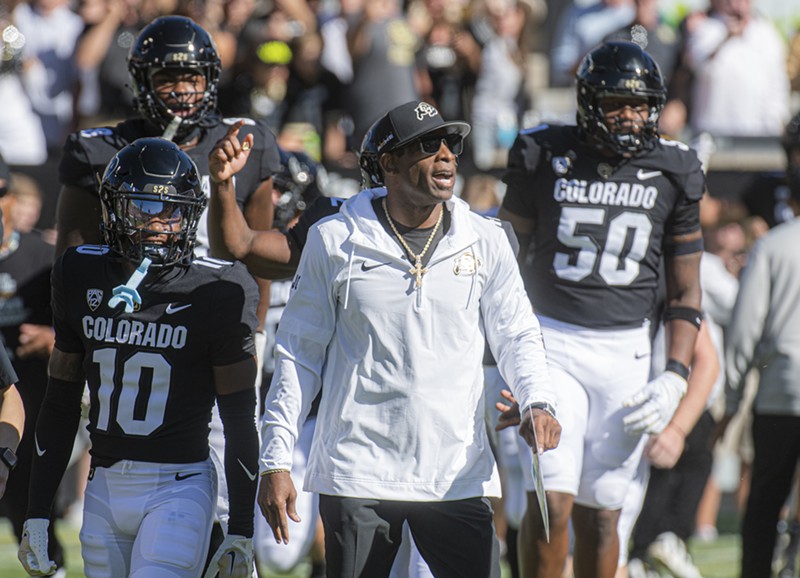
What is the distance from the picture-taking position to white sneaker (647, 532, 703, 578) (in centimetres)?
709

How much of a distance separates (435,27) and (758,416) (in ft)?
17.1

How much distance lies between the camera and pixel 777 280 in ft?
20.1

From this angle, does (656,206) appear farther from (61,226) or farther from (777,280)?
(61,226)

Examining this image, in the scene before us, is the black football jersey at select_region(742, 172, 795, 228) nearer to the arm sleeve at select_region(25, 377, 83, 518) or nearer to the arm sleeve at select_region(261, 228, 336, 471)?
the arm sleeve at select_region(261, 228, 336, 471)

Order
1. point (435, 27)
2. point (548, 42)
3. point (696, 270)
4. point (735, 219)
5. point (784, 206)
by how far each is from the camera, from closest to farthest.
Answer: point (696, 270) → point (784, 206) → point (735, 219) → point (435, 27) → point (548, 42)

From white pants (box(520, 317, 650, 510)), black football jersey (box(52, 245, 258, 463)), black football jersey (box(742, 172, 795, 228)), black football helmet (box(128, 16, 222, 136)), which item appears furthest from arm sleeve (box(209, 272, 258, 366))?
black football jersey (box(742, 172, 795, 228))

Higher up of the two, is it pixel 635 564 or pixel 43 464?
pixel 43 464

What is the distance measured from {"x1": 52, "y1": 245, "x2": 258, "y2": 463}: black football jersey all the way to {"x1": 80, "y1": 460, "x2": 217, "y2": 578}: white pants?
0.19 ft

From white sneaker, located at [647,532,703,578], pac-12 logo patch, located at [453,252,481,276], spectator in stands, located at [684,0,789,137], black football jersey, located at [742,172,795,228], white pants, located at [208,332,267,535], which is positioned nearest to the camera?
pac-12 logo patch, located at [453,252,481,276]

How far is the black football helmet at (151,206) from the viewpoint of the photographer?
435 centimetres

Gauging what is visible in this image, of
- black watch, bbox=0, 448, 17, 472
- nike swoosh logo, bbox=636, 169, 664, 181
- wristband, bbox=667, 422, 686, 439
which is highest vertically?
nike swoosh logo, bbox=636, 169, 664, 181

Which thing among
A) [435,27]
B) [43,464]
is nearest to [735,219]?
[435,27]

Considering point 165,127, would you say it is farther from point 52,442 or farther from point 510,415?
point 510,415

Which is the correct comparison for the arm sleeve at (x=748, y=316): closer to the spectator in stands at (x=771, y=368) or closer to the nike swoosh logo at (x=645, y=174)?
the spectator in stands at (x=771, y=368)
